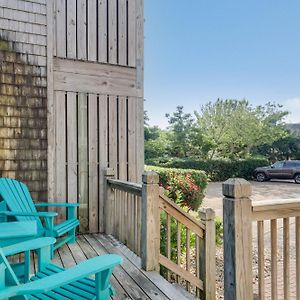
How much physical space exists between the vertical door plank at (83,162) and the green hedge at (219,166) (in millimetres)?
12304

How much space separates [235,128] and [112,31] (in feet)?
53.7

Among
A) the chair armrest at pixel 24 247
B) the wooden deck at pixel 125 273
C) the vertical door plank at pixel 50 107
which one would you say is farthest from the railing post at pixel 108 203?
the chair armrest at pixel 24 247

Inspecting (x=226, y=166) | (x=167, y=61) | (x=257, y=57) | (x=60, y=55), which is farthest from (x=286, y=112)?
(x=60, y=55)

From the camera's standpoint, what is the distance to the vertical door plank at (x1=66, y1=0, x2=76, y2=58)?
14.5 feet

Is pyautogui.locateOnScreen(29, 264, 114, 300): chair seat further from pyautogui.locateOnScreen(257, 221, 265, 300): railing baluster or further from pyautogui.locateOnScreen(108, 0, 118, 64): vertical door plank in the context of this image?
pyautogui.locateOnScreen(108, 0, 118, 64): vertical door plank

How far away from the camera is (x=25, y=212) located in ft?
10.8

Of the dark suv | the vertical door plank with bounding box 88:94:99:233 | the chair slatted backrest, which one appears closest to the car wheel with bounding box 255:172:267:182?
the dark suv

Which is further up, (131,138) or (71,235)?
(131,138)

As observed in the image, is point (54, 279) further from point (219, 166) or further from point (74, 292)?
point (219, 166)

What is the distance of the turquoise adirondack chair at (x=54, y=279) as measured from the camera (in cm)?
132

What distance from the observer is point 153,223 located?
10.1 feet

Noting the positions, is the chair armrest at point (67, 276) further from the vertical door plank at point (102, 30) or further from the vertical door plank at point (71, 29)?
the vertical door plank at point (102, 30)

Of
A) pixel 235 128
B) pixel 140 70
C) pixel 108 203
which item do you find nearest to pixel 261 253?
pixel 108 203

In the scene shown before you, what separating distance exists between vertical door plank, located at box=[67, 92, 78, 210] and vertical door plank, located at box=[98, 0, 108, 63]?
78 centimetres
